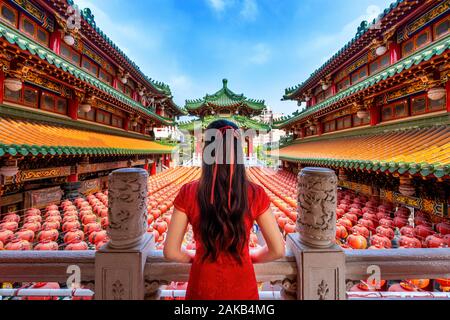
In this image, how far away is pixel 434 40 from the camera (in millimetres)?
6020

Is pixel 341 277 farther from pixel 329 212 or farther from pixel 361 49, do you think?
pixel 361 49

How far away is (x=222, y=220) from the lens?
3.90 ft

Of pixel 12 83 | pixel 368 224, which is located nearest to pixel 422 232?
pixel 368 224

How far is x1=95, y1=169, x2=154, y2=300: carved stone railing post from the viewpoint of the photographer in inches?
68.3

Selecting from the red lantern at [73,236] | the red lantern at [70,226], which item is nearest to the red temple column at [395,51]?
the red lantern at [73,236]

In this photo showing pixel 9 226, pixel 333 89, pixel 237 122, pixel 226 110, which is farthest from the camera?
pixel 226 110

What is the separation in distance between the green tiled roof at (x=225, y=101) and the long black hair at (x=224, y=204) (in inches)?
934

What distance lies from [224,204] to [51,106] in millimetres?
8240

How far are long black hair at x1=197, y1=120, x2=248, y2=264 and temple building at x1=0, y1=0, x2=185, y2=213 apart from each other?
4.12 metres

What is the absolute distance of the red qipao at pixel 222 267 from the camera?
4.14 ft

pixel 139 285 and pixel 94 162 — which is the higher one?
pixel 94 162

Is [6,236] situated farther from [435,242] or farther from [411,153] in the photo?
[411,153]
